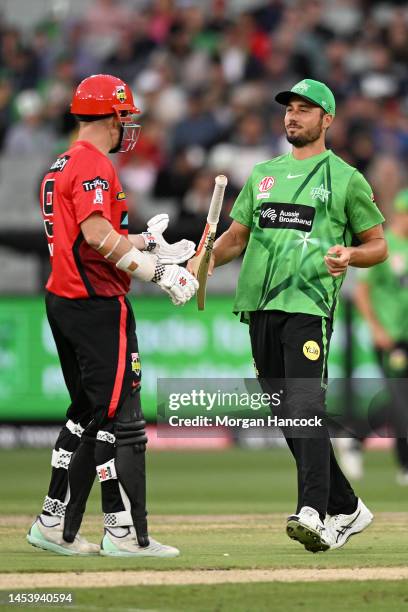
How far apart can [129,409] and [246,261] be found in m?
1.13

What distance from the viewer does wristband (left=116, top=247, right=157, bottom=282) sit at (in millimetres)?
7234

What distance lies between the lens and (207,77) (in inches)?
829

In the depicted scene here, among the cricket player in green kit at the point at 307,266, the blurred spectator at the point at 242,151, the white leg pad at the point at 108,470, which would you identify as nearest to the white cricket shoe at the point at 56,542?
the white leg pad at the point at 108,470

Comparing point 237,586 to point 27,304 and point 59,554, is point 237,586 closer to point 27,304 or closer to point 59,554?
point 59,554

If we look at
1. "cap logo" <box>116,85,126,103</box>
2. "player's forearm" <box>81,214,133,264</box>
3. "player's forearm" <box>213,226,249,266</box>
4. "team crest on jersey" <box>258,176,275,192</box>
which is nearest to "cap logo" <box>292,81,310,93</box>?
"team crest on jersey" <box>258,176,275,192</box>

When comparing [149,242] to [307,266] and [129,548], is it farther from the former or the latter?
[129,548]

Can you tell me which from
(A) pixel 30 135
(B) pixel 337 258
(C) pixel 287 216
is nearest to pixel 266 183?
(C) pixel 287 216

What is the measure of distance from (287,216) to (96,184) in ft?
3.84

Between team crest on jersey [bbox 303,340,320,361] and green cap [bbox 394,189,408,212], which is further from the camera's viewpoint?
green cap [bbox 394,189,408,212]

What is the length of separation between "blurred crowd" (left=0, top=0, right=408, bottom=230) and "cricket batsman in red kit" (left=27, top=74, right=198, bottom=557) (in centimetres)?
1075

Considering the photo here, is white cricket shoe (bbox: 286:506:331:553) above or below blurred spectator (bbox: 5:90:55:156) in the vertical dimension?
below

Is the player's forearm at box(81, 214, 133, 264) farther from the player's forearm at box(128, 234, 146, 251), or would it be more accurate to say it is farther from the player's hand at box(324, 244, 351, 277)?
the player's hand at box(324, 244, 351, 277)

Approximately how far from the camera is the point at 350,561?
7.38 m

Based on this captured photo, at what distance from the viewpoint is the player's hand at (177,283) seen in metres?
7.32
